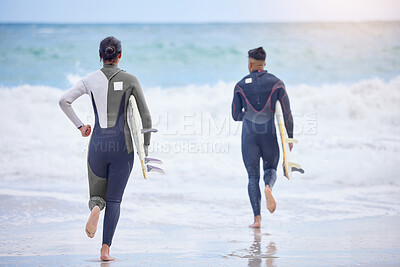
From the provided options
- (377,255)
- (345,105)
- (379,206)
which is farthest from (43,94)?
(377,255)

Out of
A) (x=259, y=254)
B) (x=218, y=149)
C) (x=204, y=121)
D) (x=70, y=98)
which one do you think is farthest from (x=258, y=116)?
(x=204, y=121)

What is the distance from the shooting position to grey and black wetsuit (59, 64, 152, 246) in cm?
350

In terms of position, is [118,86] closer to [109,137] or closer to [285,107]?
[109,137]

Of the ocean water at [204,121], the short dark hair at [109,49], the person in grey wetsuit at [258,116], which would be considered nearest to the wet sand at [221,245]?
the ocean water at [204,121]

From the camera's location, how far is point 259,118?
4.60 meters

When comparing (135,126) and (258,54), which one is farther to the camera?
(258,54)

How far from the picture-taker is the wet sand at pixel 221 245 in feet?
11.1

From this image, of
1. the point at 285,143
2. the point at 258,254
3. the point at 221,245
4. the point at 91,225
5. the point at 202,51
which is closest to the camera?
the point at 91,225

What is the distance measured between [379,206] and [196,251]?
2.55m

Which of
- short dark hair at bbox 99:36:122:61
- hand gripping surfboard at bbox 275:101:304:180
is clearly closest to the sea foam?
hand gripping surfboard at bbox 275:101:304:180

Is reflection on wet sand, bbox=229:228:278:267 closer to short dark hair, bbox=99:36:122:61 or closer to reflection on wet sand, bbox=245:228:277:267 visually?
reflection on wet sand, bbox=245:228:277:267

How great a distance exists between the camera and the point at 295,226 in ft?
15.3

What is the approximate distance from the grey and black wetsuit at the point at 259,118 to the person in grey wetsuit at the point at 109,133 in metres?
1.30

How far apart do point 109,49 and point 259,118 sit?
60.9 inches
